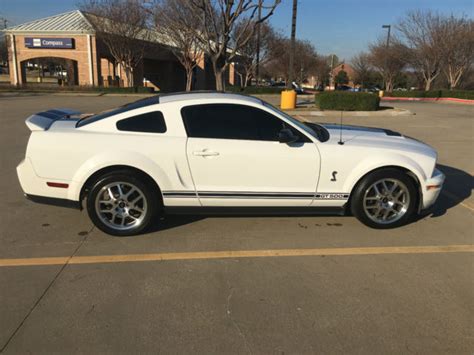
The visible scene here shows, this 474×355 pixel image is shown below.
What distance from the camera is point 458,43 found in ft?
126

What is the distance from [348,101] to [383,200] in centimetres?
1587

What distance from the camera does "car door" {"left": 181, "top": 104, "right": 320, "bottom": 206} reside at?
14.2 feet

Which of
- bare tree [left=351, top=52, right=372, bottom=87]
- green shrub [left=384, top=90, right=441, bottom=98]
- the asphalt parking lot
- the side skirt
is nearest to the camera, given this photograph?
the asphalt parking lot

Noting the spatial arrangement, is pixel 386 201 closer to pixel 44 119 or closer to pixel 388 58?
pixel 44 119

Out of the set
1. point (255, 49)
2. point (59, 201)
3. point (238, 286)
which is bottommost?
point (238, 286)

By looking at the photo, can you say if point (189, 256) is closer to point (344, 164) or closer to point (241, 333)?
point (241, 333)

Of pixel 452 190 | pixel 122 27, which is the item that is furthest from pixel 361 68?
pixel 452 190

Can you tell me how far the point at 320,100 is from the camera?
2005 centimetres

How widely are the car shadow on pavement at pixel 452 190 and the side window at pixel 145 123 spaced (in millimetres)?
3574

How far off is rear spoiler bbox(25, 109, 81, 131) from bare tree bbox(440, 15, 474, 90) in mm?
41461

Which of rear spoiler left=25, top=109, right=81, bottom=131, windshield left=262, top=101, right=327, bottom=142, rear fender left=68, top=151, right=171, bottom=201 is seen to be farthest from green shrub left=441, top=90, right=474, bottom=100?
rear fender left=68, top=151, right=171, bottom=201

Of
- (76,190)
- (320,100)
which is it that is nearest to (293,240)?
(76,190)

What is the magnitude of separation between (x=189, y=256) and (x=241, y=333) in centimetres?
128

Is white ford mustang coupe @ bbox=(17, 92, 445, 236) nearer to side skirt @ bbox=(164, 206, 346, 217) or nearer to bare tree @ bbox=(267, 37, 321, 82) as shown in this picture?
side skirt @ bbox=(164, 206, 346, 217)
